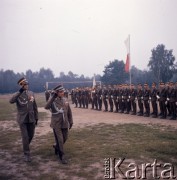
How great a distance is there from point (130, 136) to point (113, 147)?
1.73 metres

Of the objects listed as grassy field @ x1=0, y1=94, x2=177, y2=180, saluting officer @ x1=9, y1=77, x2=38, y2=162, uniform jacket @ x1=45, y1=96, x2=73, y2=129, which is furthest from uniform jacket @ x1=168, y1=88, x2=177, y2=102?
saluting officer @ x1=9, y1=77, x2=38, y2=162

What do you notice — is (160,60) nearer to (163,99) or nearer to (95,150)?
(163,99)

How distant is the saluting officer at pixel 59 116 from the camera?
670 centimetres

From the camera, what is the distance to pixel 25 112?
23.4 ft

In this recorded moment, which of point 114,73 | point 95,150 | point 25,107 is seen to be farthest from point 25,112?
point 114,73

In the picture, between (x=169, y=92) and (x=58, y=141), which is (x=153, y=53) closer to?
(x=169, y=92)

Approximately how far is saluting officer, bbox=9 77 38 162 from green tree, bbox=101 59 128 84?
155ft

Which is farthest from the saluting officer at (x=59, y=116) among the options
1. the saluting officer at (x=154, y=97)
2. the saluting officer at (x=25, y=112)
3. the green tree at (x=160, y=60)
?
the green tree at (x=160, y=60)

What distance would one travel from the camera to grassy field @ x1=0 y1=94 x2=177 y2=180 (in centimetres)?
597

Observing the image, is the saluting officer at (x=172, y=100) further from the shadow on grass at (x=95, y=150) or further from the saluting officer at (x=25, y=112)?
the saluting officer at (x=25, y=112)

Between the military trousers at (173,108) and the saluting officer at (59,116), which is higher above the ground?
the saluting officer at (59,116)

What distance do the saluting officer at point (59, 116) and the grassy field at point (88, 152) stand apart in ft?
1.91

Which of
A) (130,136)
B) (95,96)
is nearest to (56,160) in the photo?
(130,136)

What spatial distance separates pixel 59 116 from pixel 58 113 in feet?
0.30
